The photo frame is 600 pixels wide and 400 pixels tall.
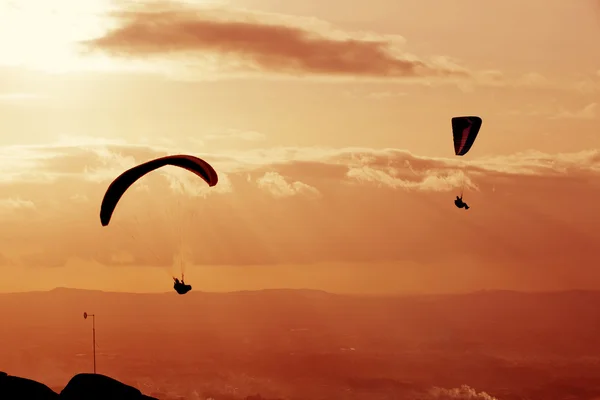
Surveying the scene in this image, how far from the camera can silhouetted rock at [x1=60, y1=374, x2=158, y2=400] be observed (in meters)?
71.3

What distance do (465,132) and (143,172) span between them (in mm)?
31151

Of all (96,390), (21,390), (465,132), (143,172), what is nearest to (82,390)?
(96,390)

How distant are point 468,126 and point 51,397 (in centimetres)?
3942

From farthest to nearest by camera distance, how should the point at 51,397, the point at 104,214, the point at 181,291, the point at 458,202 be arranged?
the point at 458,202
the point at 51,397
the point at 104,214
the point at 181,291

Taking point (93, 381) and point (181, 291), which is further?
point (93, 381)

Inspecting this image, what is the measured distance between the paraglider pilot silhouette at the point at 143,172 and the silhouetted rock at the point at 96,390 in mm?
11260

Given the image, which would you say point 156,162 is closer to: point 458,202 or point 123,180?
point 123,180

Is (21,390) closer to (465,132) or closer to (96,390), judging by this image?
(96,390)

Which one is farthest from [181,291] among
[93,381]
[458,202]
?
[458,202]

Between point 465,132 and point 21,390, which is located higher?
point 465,132

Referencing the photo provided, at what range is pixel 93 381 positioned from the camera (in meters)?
72.1

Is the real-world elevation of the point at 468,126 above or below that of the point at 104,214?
above

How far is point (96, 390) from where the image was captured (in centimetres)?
7162

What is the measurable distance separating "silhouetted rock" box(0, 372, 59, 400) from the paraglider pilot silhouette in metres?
13.8
